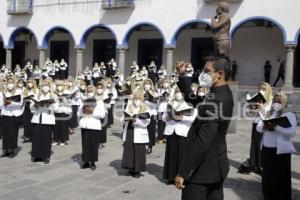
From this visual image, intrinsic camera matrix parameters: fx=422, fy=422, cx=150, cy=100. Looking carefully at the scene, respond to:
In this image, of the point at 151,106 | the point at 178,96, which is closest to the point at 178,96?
the point at 178,96

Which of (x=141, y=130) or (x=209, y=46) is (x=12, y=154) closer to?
(x=141, y=130)

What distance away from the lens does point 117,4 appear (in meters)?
23.1

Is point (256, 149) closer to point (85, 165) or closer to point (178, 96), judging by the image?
point (178, 96)

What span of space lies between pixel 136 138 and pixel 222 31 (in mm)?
4554

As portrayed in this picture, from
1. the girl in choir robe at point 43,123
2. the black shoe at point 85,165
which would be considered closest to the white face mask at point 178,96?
the black shoe at point 85,165

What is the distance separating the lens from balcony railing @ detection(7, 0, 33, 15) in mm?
26650

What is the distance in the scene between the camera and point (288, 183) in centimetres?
571

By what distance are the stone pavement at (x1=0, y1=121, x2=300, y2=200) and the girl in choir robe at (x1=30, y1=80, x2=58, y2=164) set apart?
226 mm

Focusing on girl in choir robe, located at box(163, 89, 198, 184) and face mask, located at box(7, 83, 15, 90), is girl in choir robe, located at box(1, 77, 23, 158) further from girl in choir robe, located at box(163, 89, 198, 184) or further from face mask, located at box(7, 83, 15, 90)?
girl in choir robe, located at box(163, 89, 198, 184)

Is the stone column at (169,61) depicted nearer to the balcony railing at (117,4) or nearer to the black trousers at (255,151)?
the balcony railing at (117,4)

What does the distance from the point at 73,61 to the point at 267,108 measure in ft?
74.7

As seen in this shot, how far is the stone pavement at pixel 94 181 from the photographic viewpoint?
19.9ft

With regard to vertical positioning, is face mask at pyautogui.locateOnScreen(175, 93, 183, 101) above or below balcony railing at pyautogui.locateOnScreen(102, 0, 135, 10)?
below

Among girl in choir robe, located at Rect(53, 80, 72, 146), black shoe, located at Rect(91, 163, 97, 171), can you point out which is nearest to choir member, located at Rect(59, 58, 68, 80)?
girl in choir robe, located at Rect(53, 80, 72, 146)
